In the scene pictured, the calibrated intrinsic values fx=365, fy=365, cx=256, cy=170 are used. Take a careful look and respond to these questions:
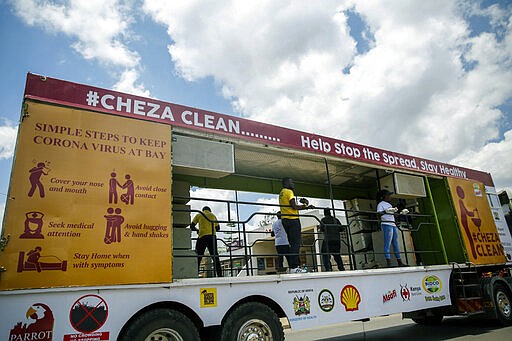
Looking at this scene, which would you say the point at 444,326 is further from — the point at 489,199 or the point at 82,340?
the point at 82,340

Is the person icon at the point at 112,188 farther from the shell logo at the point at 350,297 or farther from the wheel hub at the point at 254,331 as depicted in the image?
the shell logo at the point at 350,297

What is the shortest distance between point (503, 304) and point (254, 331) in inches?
242

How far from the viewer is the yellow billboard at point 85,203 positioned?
3396 mm

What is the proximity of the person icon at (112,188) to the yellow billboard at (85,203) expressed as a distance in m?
0.01

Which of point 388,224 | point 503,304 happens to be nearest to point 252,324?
point 388,224

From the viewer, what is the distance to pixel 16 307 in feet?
10.4

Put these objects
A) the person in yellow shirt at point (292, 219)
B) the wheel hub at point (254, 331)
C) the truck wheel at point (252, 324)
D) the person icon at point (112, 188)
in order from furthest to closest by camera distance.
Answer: the person in yellow shirt at point (292, 219) < the wheel hub at point (254, 331) < the truck wheel at point (252, 324) < the person icon at point (112, 188)

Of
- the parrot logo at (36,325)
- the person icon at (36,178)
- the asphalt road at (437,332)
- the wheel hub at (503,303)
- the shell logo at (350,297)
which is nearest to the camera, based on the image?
the parrot logo at (36,325)

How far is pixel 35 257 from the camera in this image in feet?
11.0

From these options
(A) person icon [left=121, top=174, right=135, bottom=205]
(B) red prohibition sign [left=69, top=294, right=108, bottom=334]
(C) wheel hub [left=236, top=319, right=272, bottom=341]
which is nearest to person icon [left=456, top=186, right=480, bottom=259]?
(C) wheel hub [left=236, top=319, right=272, bottom=341]

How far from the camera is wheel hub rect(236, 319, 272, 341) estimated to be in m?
4.34

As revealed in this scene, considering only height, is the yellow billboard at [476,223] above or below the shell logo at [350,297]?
above

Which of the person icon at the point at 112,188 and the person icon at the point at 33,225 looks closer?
the person icon at the point at 33,225

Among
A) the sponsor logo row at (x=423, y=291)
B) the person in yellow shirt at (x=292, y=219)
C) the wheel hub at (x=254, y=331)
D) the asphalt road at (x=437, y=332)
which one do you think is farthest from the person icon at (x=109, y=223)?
the asphalt road at (x=437, y=332)
